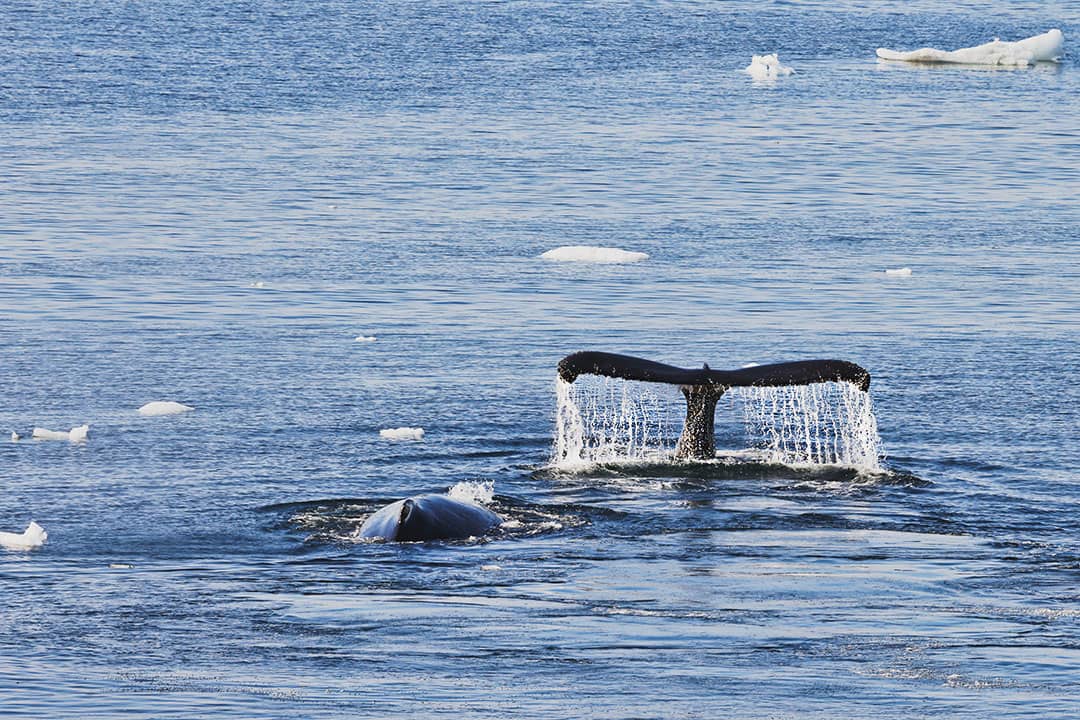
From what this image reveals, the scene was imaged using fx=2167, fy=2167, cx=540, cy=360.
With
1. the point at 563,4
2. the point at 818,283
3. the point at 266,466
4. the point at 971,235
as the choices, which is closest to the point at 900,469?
the point at 266,466

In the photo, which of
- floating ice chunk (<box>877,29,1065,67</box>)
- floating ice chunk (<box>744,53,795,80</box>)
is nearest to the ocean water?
floating ice chunk (<box>744,53,795,80</box>)

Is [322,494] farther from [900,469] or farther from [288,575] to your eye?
[900,469]

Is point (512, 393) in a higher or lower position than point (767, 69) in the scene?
lower

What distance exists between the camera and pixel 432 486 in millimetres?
15812

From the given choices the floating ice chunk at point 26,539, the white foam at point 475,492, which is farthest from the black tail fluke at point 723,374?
the floating ice chunk at point 26,539

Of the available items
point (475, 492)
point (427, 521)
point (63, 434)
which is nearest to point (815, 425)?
point (475, 492)

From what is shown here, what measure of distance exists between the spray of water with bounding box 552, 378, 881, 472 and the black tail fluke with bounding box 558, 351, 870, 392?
184mm

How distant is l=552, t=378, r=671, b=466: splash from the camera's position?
16.8 meters

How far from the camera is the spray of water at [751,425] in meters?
16.8

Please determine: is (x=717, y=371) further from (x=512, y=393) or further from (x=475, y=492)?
(x=512, y=393)

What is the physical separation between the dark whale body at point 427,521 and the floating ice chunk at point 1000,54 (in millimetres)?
42208

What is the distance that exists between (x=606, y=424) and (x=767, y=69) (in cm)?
3453

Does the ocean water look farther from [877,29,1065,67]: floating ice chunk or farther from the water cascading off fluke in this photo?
[877,29,1065,67]: floating ice chunk

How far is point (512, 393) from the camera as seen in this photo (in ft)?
62.8
